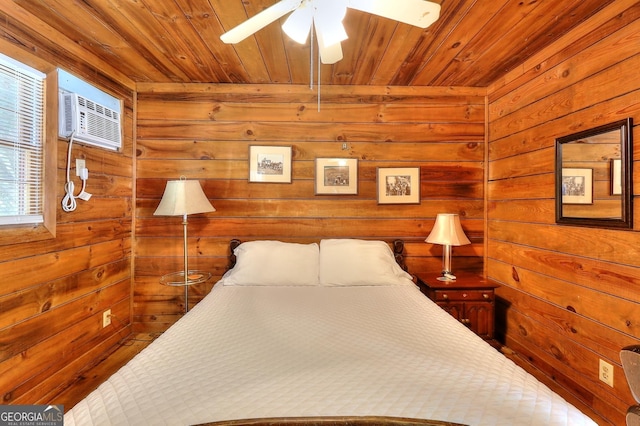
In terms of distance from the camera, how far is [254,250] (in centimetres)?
220

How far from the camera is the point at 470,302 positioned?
2176mm

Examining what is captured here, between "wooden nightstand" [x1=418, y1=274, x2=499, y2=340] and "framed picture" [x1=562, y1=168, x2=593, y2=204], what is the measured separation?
80 centimetres

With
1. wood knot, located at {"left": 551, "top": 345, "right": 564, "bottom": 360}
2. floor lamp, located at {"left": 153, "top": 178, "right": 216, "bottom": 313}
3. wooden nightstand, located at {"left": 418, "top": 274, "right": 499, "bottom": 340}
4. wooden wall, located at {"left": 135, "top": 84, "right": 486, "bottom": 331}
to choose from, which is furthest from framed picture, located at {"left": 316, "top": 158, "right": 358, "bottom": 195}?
wood knot, located at {"left": 551, "top": 345, "right": 564, "bottom": 360}

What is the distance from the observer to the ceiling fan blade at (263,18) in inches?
45.4

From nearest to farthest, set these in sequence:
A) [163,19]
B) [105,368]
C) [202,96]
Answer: [163,19], [105,368], [202,96]

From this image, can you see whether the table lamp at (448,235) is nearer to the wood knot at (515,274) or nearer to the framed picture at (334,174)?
the wood knot at (515,274)

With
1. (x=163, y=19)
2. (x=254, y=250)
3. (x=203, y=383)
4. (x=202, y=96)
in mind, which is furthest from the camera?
(x=202, y=96)

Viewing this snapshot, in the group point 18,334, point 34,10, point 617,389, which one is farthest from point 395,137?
point 18,334

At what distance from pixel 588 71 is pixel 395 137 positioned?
1255 mm

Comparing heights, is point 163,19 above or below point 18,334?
above

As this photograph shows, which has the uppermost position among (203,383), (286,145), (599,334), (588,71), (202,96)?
(202,96)

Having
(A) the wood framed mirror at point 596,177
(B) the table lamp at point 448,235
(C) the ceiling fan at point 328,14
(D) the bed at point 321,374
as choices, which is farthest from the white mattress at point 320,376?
(C) the ceiling fan at point 328,14

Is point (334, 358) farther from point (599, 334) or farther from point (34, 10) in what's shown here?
point (34, 10)

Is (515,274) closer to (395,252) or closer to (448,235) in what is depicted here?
(448,235)
